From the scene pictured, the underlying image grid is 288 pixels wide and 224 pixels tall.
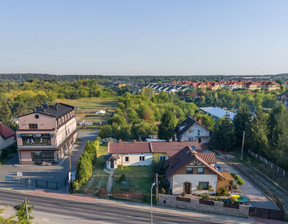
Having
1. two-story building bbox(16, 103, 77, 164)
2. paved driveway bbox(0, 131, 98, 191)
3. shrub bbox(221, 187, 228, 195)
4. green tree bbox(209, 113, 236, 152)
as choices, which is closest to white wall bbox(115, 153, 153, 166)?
paved driveway bbox(0, 131, 98, 191)

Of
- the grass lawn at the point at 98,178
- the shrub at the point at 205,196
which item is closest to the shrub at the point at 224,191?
the shrub at the point at 205,196

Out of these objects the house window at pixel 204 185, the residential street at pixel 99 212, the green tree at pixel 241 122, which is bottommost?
the residential street at pixel 99 212

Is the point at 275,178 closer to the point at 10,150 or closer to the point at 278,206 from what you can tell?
the point at 278,206

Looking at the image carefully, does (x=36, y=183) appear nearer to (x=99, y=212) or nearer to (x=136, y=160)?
(x=99, y=212)

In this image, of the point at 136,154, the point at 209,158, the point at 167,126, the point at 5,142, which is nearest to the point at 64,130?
the point at 5,142

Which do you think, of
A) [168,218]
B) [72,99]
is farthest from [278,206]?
[72,99]

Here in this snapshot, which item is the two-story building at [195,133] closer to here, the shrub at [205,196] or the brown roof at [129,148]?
the brown roof at [129,148]
